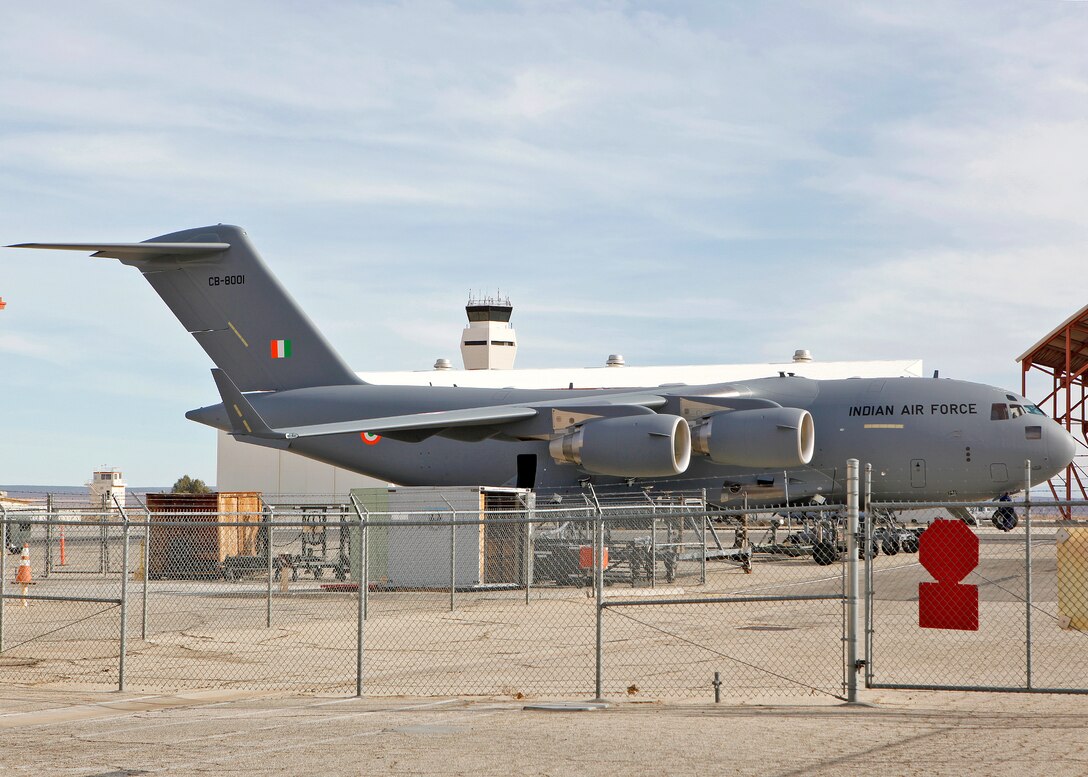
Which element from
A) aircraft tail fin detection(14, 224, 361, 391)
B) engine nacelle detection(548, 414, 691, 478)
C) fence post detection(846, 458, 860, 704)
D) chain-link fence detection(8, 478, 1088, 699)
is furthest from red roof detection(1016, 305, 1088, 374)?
fence post detection(846, 458, 860, 704)

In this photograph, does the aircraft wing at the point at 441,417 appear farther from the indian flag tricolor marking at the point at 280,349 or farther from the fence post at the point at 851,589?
the fence post at the point at 851,589

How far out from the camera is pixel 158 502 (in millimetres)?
25109

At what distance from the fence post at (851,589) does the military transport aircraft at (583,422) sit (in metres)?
12.7

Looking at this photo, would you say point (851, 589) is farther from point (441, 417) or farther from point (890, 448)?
point (441, 417)

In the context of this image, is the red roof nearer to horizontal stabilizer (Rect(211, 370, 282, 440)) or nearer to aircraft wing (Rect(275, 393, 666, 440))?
aircraft wing (Rect(275, 393, 666, 440))

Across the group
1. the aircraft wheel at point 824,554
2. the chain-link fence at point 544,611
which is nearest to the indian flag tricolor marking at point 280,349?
the chain-link fence at point 544,611

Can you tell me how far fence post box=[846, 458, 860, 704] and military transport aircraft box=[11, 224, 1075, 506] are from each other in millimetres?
12728

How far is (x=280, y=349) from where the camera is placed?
28219mm

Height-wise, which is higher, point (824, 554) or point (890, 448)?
point (890, 448)

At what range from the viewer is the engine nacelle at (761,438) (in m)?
22.0

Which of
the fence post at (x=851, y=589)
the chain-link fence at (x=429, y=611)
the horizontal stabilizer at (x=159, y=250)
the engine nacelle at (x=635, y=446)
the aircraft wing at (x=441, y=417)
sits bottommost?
the chain-link fence at (x=429, y=611)

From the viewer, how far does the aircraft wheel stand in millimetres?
21297

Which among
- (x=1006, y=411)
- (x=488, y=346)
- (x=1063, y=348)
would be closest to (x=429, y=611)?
(x=1006, y=411)

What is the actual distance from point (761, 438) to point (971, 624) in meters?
13.2
